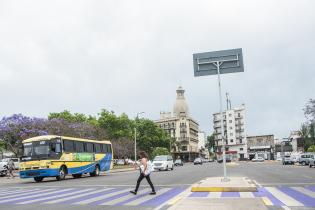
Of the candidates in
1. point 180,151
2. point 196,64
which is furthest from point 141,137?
point 196,64

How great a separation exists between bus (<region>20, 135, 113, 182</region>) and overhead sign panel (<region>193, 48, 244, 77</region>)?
14288 mm

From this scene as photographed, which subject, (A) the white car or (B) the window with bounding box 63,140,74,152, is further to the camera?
(A) the white car

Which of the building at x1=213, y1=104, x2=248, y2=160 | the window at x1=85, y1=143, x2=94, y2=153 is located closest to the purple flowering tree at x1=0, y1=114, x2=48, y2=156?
the window at x1=85, y1=143, x2=94, y2=153

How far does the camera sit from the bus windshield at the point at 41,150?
30.3 meters

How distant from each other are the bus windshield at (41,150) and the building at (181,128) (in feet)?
402

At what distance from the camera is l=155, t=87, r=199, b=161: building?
524 feet

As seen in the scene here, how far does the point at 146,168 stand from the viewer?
16500mm

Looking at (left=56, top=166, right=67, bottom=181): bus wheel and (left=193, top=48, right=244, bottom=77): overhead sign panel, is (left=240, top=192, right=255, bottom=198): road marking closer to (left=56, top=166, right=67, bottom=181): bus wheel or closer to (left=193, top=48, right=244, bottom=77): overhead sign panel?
(left=193, top=48, right=244, bottom=77): overhead sign panel

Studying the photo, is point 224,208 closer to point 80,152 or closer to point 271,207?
point 271,207

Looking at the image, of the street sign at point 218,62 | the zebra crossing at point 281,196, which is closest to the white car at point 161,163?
the street sign at point 218,62

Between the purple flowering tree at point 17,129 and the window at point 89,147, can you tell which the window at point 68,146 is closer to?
the window at point 89,147

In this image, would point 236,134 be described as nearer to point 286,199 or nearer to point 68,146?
point 68,146

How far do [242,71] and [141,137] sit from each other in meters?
97.0

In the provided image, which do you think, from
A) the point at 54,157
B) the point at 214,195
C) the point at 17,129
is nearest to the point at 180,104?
the point at 17,129
